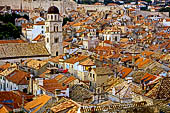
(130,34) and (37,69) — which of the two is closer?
(37,69)

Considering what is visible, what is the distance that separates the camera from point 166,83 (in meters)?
16.5

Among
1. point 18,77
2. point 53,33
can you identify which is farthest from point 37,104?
point 53,33

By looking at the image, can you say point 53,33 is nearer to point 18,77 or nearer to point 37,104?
point 18,77

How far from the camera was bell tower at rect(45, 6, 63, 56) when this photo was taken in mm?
46281

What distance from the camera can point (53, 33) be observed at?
4669cm

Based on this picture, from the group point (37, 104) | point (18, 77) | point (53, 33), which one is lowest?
point (18, 77)

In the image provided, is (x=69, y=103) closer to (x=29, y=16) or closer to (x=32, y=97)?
(x=32, y=97)

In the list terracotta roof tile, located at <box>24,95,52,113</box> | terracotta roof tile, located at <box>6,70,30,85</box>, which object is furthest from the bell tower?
terracotta roof tile, located at <box>24,95,52,113</box>

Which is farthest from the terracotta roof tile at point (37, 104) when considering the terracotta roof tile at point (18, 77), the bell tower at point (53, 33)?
the bell tower at point (53, 33)

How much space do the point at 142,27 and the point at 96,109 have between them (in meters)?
72.1

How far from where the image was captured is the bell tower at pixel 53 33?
46281 mm

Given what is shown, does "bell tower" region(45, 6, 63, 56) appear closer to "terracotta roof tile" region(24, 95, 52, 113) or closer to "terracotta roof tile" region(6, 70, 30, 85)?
"terracotta roof tile" region(6, 70, 30, 85)

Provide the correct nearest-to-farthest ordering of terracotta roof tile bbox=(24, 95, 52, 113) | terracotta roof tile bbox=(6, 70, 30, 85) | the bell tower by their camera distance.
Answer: terracotta roof tile bbox=(24, 95, 52, 113), terracotta roof tile bbox=(6, 70, 30, 85), the bell tower

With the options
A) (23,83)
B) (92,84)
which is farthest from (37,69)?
(92,84)
